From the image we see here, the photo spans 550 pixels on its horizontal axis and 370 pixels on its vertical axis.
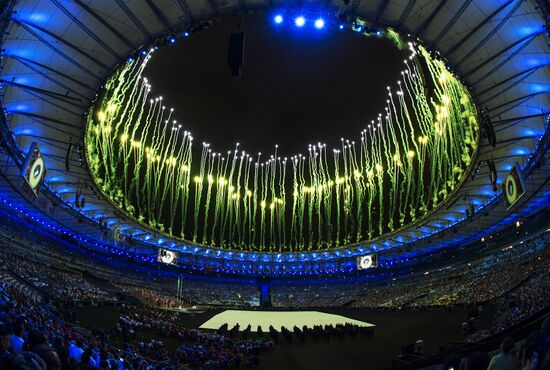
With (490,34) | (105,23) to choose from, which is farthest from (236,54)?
(490,34)

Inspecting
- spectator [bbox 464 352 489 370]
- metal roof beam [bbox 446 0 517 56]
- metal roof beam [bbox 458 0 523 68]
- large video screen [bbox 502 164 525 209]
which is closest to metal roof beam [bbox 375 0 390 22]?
metal roof beam [bbox 446 0 517 56]

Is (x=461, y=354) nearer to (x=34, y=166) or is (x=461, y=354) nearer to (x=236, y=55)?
(x=236, y=55)

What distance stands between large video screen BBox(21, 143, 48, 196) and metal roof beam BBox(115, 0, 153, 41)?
30.8 ft

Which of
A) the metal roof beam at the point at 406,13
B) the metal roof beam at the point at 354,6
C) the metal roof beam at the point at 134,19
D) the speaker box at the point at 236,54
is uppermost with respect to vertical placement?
the metal roof beam at the point at 354,6

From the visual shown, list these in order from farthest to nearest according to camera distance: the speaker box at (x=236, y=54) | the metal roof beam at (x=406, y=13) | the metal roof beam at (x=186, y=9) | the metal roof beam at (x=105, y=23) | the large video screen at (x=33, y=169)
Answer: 1. the large video screen at (x=33, y=169)
2. the metal roof beam at (x=186, y=9)
3. the metal roof beam at (x=406, y=13)
4. the metal roof beam at (x=105, y=23)
5. the speaker box at (x=236, y=54)

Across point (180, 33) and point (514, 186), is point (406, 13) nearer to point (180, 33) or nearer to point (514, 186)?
point (514, 186)

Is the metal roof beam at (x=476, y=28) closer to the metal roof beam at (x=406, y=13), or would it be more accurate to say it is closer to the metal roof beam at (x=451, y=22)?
the metal roof beam at (x=451, y=22)

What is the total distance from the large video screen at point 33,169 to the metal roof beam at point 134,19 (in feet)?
30.8

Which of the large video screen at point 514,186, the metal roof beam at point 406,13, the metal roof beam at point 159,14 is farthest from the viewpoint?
the large video screen at point 514,186

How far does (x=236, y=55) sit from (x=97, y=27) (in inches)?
367

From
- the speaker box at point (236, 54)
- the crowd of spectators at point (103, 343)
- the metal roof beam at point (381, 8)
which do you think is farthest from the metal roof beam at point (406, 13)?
the crowd of spectators at point (103, 343)

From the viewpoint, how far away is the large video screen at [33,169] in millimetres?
22219

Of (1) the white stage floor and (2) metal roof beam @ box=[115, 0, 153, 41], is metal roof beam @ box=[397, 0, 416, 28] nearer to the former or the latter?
(2) metal roof beam @ box=[115, 0, 153, 41]

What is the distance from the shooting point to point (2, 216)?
1604 inches
